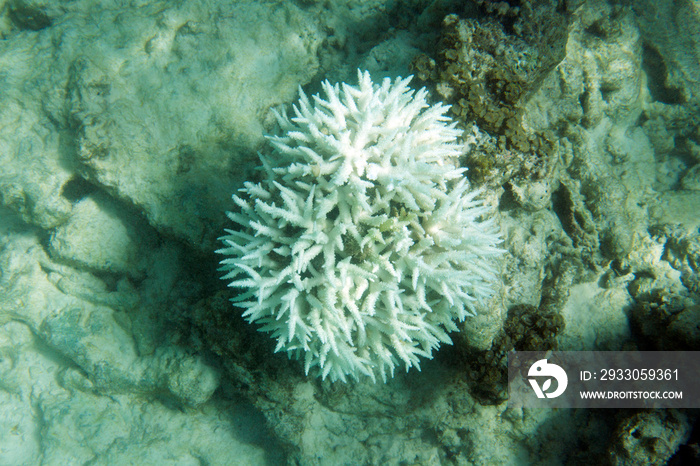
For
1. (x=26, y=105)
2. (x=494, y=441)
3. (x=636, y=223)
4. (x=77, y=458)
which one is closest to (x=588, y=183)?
(x=636, y=223)

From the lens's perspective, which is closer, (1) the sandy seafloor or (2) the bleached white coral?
(2) the bleached white coral

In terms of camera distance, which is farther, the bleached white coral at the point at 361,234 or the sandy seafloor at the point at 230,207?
the sandy seafloor at the point at 230,207

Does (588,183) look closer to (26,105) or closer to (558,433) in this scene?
(558,433)

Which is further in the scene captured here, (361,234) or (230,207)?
(230,207)
